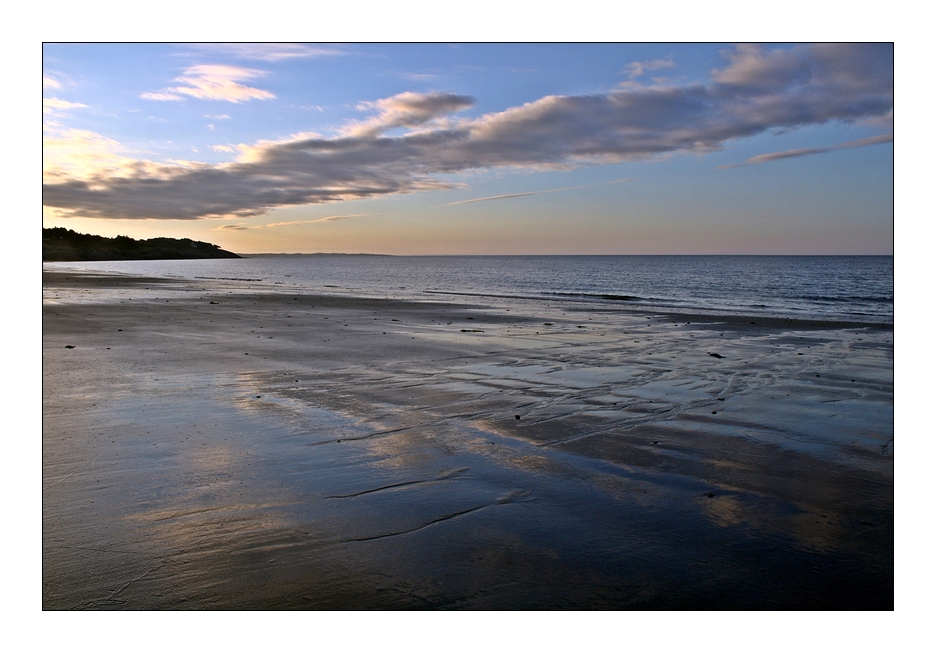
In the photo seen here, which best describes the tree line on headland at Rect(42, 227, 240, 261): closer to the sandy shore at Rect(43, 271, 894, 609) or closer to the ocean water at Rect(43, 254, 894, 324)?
the ocean water at Rect(43, 254, 894, 324)

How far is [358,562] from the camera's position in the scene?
386 centimetres

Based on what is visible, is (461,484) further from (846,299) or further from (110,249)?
(110,249)

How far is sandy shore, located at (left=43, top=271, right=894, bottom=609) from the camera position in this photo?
12.1 ft

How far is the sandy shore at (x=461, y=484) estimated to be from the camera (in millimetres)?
3676

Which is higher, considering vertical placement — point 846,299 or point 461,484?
point 846,299

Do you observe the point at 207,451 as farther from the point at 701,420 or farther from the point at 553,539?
the point at 701,420

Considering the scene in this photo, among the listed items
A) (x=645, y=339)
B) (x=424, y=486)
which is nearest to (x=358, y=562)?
(x=424, y=486)

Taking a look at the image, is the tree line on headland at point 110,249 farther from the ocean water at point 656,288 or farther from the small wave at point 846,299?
the small wave at point 846,299

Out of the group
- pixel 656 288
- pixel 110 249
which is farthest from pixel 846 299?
pixel 110 249

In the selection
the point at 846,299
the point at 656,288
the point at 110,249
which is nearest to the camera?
the point at 846,299

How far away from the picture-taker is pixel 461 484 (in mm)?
5238

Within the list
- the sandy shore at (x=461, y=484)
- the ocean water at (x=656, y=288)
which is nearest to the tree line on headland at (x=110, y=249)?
the ocean water at (x=656, y=288)

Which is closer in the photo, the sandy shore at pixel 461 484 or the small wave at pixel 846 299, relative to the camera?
the sandy shore at pixel 461 484

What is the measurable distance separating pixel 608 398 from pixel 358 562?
564 cm
